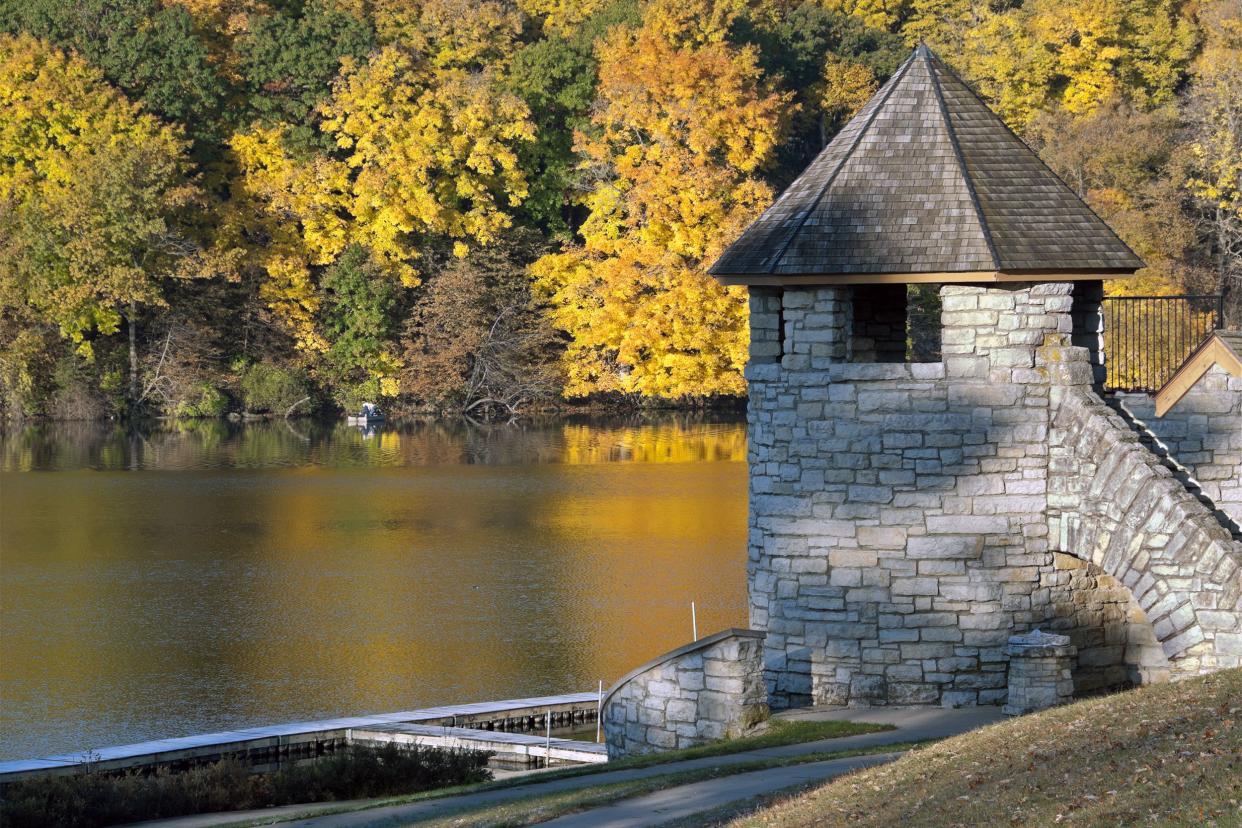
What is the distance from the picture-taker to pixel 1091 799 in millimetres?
8367

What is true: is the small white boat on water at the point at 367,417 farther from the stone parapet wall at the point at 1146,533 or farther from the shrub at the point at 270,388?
the stone parapet wall at the point at 1146,533

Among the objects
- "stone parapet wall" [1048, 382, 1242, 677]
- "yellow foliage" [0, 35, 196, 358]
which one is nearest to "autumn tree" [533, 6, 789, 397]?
"yellow foliage" [0, 35, 196, 358]

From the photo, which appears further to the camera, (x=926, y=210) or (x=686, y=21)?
(x=686, y=21)

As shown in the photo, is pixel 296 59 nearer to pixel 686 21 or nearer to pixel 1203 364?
pixel 686 21

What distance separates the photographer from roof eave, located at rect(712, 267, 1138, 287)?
13.4 metres

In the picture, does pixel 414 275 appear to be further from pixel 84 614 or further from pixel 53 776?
pixel 53 776

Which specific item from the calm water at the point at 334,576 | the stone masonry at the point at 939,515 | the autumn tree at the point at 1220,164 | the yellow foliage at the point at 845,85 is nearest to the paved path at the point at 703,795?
the stone masonry at the point at 939,515

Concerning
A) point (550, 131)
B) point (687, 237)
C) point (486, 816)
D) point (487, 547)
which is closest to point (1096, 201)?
point (687, 237)

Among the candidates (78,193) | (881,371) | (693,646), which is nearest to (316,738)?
(693,646)

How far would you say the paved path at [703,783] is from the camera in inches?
418

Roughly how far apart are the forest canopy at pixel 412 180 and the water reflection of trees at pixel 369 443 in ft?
5.91

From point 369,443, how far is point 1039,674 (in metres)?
30.6

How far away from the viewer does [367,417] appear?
156 feet

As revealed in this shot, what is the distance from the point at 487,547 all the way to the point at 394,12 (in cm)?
2848
